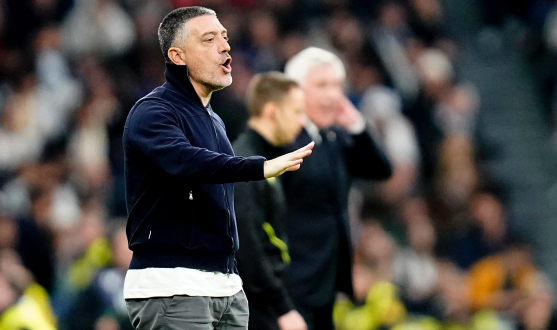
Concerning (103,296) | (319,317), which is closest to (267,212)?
(319,317)

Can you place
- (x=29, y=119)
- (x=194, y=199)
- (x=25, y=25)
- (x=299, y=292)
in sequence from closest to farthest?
(x=194, y=199) → (x=299, y=292) → (x=29, y=119) → (x=25, y=25)

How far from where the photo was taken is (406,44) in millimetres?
12305

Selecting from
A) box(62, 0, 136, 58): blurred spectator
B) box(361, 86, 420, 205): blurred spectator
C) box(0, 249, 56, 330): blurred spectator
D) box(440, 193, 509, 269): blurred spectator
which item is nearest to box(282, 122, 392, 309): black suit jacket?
box(0, 249, 56, 330): blurred spectator

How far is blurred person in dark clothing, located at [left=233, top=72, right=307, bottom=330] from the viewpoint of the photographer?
16.9 feet

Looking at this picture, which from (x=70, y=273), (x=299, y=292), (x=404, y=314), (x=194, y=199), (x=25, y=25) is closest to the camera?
(x=194, y=199)

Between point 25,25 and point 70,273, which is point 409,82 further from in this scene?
point 70,273

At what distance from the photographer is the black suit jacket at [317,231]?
594 cm

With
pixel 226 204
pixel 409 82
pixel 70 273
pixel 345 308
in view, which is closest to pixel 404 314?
pixel 345 308

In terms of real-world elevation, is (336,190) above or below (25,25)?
below

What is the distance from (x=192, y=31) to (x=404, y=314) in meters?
5.08

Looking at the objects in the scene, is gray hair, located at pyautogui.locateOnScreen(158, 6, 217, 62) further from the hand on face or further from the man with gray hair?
the hand on face

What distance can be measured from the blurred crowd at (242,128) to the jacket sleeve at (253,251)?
6.03 feet

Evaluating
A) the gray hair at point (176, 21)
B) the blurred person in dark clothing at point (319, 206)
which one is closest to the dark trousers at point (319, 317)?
the blurred person in dark clothing at point (319, 206)

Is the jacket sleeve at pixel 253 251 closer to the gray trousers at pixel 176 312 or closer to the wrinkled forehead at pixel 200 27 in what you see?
the gray trousers at pixel 176 312
